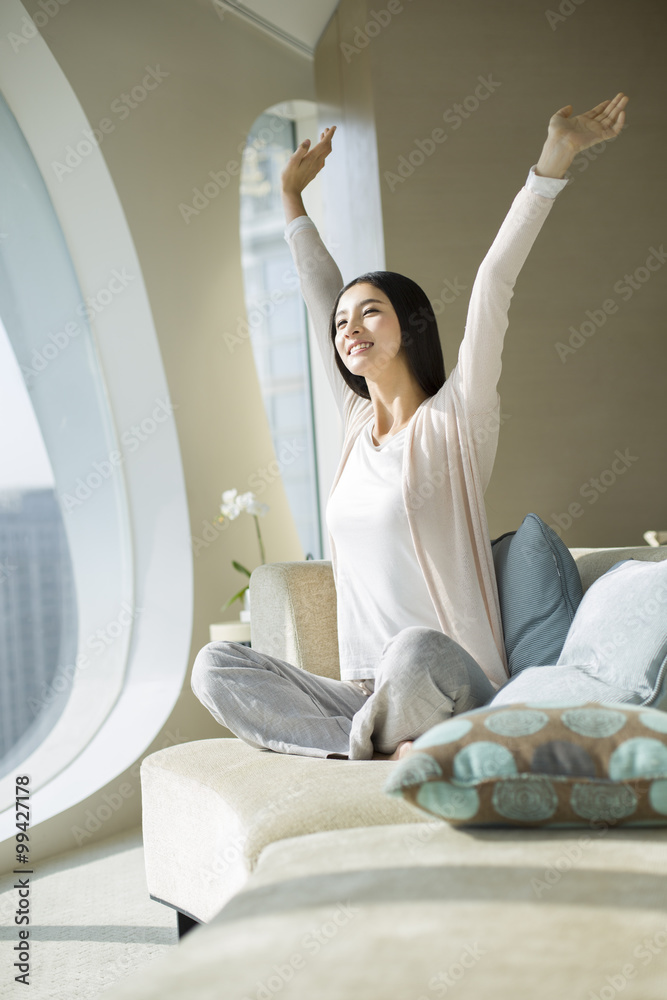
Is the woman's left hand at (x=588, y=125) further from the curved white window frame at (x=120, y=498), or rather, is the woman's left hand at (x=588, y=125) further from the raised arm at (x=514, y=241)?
the curved white window frame at (x=120, y=498)

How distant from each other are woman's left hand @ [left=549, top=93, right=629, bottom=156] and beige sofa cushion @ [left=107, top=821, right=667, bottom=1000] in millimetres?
1223

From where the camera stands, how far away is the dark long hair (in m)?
1.85

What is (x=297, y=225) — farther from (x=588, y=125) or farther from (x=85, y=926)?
(x=85, y=926)

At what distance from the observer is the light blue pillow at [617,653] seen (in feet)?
3.86

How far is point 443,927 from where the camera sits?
2.12ft

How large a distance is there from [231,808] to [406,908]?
1.73ft

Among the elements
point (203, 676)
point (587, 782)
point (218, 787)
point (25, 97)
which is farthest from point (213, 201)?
point (587, 782)

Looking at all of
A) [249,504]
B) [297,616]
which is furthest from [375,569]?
[249,504]

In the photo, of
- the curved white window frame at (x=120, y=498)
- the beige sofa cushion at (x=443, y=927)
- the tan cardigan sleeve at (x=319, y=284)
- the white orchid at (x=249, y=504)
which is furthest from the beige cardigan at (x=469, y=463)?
the curved white window frame at (x=120, y=498)

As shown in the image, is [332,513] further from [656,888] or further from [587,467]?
[587,467]

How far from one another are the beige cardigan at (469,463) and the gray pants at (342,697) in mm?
231

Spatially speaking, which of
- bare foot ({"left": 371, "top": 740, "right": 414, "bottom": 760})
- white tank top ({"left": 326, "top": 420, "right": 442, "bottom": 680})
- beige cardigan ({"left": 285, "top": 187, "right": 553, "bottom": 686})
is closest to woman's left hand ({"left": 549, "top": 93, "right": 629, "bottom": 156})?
beige cardigan ({"left": 285, "top": 187, "right": 553, "bottom": 686})

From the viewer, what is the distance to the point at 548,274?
3119 mm

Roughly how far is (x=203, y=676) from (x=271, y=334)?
252cm
